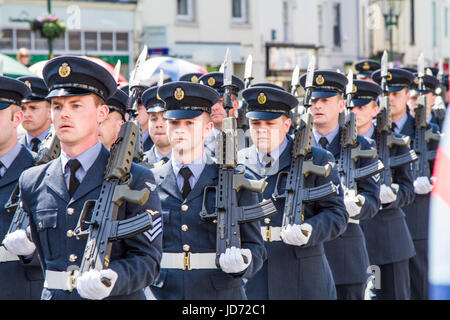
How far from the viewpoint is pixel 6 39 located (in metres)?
22.0

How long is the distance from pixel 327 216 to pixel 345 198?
106cm

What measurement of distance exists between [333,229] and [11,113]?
216cm

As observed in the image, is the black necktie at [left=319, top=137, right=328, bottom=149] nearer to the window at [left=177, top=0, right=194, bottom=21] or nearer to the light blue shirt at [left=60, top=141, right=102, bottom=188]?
the light blue shirt at [left=60, top=141, right=102, bottom=188]

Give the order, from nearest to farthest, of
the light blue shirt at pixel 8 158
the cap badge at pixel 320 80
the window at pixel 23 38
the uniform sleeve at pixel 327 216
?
the light blue shirt at pixel 8 158, the uniform sleeve at pixel 327 216, the cap badge at pixel 320 80, the window at pixel 23 38

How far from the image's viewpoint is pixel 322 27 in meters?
33.9

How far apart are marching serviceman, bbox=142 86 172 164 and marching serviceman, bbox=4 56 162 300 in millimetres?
2004

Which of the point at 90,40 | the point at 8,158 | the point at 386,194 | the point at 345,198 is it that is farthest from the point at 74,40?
the point at 8,158

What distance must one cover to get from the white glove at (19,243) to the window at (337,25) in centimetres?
3111

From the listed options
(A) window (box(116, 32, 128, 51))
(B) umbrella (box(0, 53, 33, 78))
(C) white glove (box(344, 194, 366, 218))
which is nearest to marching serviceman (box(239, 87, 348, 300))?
(C) white glove (box(344, 194, 366, 218))

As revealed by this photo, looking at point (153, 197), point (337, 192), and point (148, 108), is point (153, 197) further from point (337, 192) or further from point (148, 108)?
point (148, 108)

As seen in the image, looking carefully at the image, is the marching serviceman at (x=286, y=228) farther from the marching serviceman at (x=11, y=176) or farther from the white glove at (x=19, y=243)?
the white glove at (x=19, y=243)

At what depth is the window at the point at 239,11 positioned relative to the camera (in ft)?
94.3

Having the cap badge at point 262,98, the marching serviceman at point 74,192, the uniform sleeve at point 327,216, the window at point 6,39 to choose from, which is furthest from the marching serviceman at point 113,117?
the window at point 6,39
